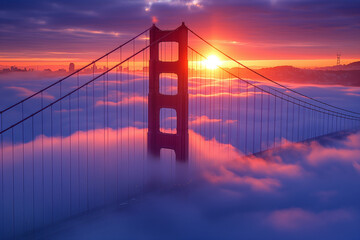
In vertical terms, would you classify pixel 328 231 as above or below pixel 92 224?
below

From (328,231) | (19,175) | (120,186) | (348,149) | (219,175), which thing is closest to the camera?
(328,231)

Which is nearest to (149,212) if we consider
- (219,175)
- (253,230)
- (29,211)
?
(253,230)

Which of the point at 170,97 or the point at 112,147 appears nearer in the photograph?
the point at 170,97

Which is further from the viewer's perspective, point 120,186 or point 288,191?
point 288,191

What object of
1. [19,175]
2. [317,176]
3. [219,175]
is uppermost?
[219,175]

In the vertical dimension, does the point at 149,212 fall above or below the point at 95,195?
above

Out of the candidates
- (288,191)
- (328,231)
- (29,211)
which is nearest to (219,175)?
(328,231)

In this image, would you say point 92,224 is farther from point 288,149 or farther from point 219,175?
point 288,149

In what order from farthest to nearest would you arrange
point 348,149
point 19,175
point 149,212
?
point 19,175, point 348,149, point 149,212

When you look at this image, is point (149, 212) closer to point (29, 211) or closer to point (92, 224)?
point (92, 224)
